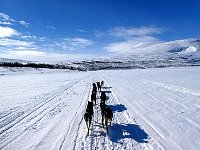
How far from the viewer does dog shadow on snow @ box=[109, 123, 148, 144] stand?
31.7 ft

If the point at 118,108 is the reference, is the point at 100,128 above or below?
above

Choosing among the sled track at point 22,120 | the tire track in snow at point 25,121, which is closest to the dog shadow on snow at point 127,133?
the sled track at point 22,120

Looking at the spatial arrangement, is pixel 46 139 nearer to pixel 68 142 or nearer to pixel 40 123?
pixel 68 142

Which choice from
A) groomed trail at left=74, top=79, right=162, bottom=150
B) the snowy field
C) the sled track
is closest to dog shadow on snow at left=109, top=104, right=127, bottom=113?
the snowy field

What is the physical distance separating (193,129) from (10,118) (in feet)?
28.2

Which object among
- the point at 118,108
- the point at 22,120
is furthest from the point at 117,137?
the point at 118,108

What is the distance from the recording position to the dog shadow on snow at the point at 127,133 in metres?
9.67

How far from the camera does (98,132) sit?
1061cm

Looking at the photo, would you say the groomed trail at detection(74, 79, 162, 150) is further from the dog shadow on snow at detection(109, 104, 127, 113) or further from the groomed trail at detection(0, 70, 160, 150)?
the dog shadow on snow at detection(109, 104, 127, 113)

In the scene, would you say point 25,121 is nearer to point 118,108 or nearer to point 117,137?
point 117,137

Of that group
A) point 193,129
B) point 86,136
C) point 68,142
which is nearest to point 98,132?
point 86,136

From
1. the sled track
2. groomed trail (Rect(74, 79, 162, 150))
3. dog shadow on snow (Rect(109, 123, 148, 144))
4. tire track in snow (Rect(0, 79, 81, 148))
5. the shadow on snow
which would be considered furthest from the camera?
the shadow on snow

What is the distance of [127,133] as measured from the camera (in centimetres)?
1044

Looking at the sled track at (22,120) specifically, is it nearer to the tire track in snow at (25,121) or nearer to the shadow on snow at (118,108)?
the tire track in snow at (25,121)
